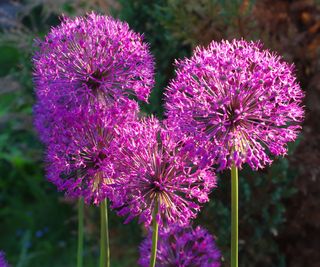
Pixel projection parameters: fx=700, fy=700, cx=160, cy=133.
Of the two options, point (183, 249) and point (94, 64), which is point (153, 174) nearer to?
point (94, 64)

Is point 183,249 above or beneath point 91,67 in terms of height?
beneath

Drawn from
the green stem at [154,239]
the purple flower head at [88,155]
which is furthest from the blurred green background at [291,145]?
the green stem at [154,239]

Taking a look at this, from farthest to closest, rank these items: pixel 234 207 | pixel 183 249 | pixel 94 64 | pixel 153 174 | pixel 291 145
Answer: pixel 291 145 < pixel 183 249 < pixel 94 64 < pixel 153 174 < pixel 234 207

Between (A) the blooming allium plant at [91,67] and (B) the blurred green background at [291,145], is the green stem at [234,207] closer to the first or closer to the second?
(A) the blooming allium plant at [91,67]

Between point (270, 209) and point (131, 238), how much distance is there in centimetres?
102

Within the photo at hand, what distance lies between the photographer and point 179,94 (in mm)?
1809

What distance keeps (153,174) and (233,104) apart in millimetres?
284

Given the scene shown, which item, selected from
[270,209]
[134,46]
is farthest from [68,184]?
[270,209]

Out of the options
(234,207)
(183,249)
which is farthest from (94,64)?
(183,249)

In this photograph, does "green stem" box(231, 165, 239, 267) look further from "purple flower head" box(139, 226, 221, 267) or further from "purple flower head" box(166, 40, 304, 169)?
"purple flower head" box(139, 226, 221, 267)

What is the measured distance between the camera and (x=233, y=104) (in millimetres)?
1789

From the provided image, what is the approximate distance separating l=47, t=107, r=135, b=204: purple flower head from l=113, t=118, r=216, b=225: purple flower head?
0.04 meters

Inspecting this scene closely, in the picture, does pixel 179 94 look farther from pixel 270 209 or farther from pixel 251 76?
pixel 270 209

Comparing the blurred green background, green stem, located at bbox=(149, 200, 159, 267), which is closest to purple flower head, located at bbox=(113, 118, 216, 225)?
green stem, located at bbox=(149, 200, 159, 267)
